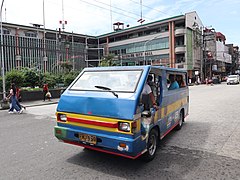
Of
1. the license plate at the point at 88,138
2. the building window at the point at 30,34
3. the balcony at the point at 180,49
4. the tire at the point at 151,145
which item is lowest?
the tire at the point at 151,145

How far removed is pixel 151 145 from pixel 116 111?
1.24 m

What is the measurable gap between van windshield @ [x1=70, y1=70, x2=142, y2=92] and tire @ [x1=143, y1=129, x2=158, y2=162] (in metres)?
1.08

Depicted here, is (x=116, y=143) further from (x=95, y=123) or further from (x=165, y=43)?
(x=165, y=43)

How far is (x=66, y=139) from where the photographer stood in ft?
13.7

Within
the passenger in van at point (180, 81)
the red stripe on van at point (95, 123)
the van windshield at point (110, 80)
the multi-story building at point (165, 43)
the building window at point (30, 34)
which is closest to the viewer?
the red stripe on van at point (95, 123)

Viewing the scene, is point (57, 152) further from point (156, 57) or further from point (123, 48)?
point (123, 48)

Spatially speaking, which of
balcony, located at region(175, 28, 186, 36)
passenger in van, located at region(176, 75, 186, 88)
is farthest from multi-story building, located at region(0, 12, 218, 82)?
passenger in van, located at region(176, 75, 186, 88)

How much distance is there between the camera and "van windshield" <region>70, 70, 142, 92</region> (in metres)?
4.05

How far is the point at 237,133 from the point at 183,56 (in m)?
42.4

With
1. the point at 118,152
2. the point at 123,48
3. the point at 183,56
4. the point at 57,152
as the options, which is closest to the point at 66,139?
the point at 57,152

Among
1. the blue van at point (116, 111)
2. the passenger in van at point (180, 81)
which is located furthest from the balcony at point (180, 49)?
the blue van at point (116, 111)

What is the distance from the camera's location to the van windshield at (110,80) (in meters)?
4.05

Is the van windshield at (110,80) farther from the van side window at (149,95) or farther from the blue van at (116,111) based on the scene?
the van side window at (149,95)

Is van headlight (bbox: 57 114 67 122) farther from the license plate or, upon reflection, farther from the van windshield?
the van windshield
